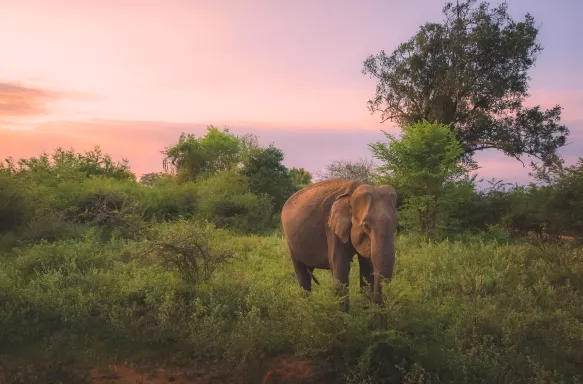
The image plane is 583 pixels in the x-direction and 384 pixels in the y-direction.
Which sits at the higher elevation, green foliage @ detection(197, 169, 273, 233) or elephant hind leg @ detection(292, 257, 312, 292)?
elephant hind leg @ detection(292, 257, 312, 292)

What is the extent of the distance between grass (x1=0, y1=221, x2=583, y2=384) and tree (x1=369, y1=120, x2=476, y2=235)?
4795 millimetres

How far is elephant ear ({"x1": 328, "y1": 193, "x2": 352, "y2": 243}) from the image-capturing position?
19.7 feet

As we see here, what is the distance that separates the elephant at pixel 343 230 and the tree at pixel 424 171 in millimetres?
9767

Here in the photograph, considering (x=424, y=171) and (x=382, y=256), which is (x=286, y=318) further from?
(x=424, y=171)

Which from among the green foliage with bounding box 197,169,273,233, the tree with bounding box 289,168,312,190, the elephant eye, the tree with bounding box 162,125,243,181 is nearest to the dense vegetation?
the elephant eye

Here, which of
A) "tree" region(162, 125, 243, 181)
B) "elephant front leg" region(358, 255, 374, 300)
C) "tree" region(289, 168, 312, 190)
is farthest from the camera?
"tree" region(289, 168, 312, 190)

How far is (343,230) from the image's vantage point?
6000 mm

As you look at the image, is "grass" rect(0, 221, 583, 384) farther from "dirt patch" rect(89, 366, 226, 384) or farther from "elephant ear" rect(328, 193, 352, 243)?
"elephant ear" rect(328, 193, 352, 243)

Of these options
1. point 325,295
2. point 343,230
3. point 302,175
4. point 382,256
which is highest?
point 343,230

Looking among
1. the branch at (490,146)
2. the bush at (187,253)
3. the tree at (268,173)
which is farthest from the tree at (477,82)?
the bush at (187,253)

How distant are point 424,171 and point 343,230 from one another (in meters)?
10.9

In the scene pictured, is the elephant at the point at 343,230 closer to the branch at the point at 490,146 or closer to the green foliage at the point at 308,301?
the green foliage at the point at 308,301

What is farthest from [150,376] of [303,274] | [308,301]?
[303,274]

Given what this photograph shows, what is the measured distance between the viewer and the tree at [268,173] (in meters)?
27.1
